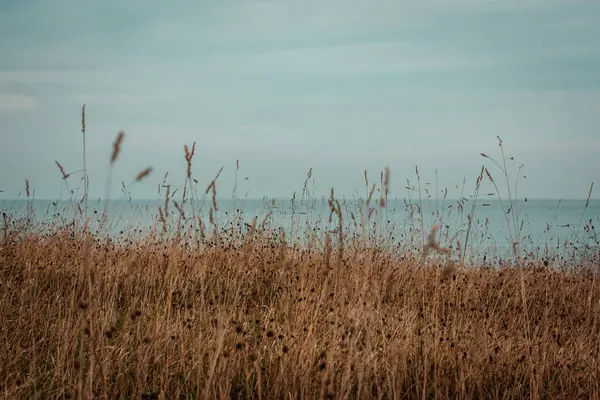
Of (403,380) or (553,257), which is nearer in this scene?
(403,380)

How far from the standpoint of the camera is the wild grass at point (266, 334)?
2.74 metres

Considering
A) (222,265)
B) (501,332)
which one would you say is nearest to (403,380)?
(501,332)

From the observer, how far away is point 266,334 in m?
2.95

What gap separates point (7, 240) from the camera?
6371 mm

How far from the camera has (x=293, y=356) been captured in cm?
320

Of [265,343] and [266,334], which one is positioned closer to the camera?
[266,334]

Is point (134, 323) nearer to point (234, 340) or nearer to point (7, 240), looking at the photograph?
point (234, 340)

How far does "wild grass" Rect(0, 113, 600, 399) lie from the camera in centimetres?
274

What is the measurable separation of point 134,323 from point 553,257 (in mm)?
6631

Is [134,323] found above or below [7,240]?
Result: below

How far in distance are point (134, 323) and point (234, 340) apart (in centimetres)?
80

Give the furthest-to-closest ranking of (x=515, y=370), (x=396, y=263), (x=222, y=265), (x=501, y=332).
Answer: (x=396, y=263)
(x=222, y=265)
(x=501, y=332)
(x=515, y=370)

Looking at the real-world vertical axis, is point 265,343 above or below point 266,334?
below

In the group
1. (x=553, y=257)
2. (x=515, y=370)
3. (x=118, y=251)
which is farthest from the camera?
(x=553, y=257)
